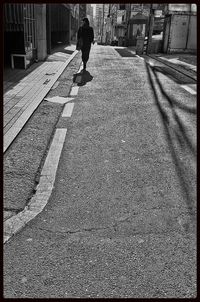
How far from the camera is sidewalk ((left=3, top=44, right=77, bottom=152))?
7410 mm

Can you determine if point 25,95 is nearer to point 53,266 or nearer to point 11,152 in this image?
point 11,152

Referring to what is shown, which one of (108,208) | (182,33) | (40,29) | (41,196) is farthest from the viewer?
(182,33)

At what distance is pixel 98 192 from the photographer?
5.03 meters

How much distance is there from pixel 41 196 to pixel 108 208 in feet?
3.39

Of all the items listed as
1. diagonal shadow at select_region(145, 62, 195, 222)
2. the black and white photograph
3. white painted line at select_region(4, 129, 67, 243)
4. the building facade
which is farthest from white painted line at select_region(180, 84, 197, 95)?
the building facade

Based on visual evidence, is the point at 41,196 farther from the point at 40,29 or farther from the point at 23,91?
the point at 40,29

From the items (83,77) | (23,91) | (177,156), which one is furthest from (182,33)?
(177,156)

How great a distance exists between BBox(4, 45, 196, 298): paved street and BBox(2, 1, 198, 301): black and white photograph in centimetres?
1

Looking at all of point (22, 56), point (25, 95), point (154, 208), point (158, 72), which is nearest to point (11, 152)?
point (154, 208)

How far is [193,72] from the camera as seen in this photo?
16.1 meters

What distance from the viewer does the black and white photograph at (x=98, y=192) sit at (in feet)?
11.0

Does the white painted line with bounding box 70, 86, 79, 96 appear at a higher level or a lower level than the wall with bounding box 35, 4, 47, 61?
lower

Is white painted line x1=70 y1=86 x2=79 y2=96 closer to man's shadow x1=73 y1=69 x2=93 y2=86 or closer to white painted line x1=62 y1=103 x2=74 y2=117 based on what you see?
man's shadow x1=73 y1=69 x2=93 y2=86

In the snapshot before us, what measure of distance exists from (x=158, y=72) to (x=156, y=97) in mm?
5441
